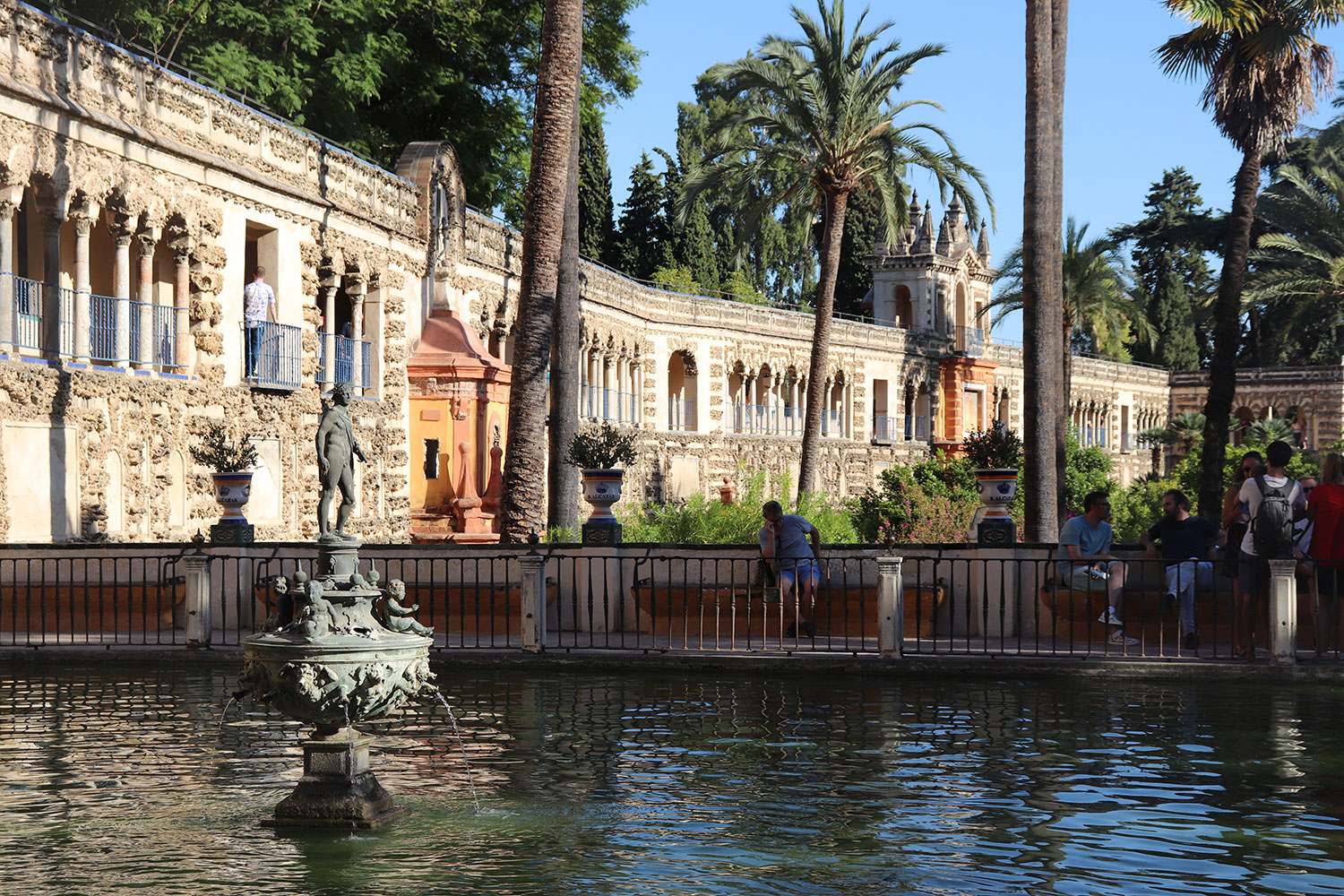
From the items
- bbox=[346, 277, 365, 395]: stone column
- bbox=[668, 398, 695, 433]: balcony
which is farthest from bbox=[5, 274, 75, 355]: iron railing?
bbox=[668, 398, 695, 433]: balcony

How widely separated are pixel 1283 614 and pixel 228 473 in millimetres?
10949

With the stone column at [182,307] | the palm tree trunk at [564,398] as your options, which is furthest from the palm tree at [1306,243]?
the stone column at [182,307]

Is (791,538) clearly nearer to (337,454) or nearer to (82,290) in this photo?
(337,454)

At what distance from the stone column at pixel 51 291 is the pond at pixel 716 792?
6677 millimetres

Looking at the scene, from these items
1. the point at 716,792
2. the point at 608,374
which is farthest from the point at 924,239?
the point at 716,792

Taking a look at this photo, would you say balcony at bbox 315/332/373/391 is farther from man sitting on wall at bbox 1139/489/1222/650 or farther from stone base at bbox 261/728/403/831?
stone base at bbox 261/728/403/831

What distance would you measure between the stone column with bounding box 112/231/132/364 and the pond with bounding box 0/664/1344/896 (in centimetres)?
765

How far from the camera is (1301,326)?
73625 millimetres

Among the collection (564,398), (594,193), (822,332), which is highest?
(594,193)

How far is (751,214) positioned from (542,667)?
2148 cm

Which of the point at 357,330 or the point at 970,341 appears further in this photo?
the point at 970,341

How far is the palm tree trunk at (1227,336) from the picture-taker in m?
25.7

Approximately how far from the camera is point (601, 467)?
19.4 m

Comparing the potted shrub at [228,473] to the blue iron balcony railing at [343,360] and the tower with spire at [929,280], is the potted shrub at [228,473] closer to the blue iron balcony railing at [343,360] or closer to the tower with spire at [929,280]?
the blue iron balcony railing at [343,360]
